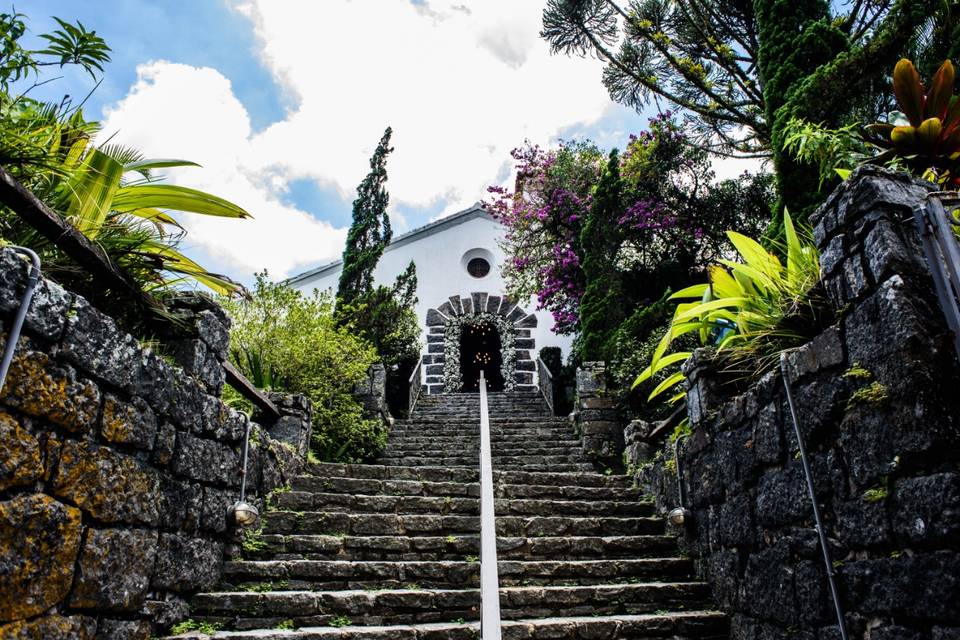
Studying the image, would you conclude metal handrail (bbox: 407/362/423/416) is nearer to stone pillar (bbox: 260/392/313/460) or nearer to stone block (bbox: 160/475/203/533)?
stone pillar (bbox: 260/392/313/460)

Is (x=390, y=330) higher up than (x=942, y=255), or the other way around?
(x=390, y=330)

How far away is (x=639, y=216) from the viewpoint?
939 centimetres

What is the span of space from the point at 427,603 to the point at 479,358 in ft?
38.2

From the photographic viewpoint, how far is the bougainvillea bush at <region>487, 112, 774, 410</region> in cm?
929

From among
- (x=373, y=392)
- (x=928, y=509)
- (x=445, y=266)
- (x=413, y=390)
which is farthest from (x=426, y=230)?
(x=928, y=509)

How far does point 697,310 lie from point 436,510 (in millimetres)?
2570

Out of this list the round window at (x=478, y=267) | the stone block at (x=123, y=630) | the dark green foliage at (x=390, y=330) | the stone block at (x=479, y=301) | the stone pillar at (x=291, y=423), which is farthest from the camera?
the round window at (x=478, y=267)

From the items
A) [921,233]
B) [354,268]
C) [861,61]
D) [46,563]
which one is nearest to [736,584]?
[921,233]

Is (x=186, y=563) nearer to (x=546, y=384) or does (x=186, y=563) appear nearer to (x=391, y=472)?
(x=391, y=472)

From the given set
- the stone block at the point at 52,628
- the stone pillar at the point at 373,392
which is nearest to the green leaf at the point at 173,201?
the stone block at the point at 52,628

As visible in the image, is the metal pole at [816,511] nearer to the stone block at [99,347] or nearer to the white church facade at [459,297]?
the stone block at [99,347]

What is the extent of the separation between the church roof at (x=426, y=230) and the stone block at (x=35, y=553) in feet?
34.2

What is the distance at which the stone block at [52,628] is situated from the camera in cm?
183

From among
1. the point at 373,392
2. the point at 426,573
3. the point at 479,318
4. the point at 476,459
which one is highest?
the point at 479,318
